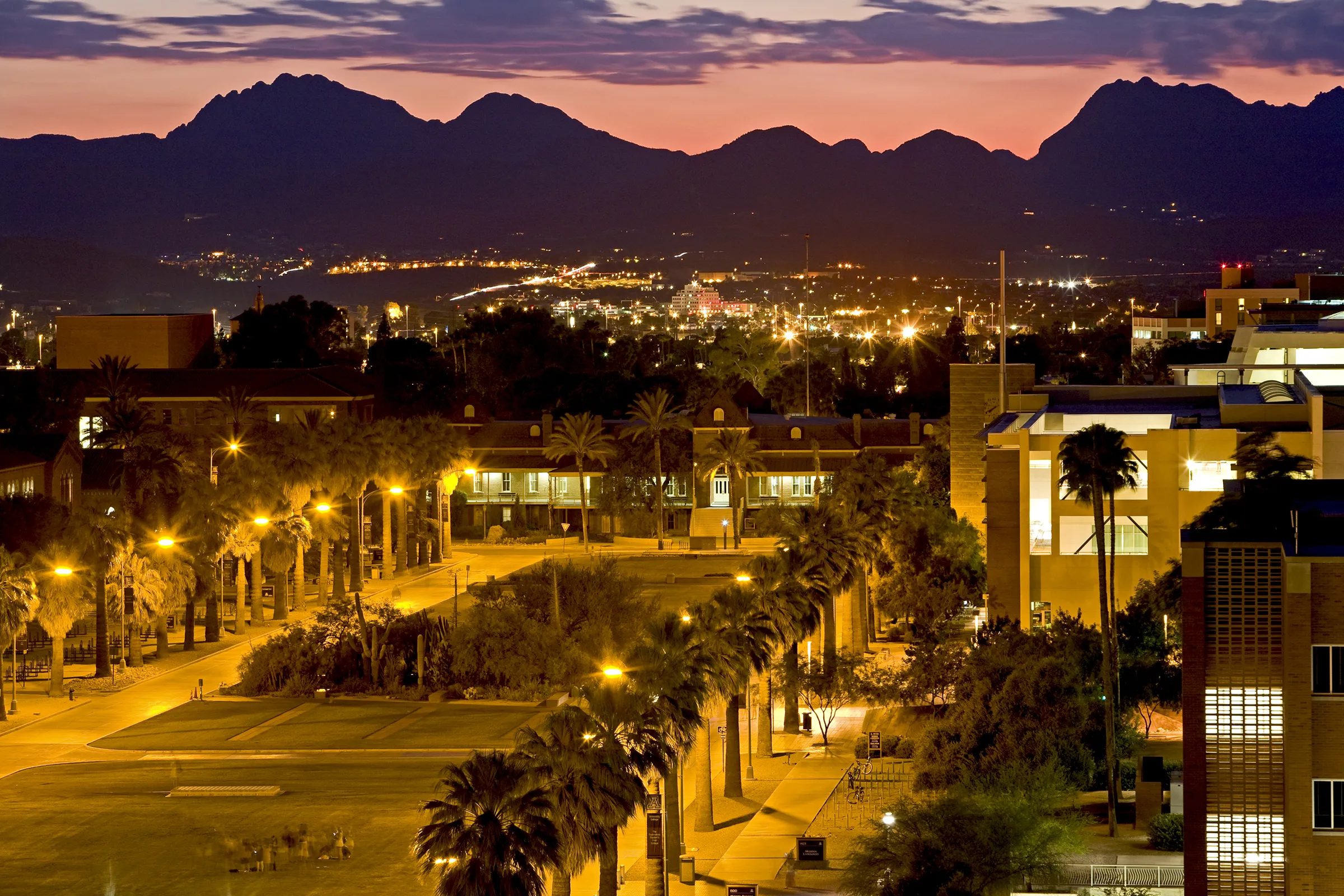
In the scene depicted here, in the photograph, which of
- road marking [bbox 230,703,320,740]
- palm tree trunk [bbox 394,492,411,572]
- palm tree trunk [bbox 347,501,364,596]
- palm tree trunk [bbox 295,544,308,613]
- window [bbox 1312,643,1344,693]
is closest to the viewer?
window [bbox 1312,643,1344,693]

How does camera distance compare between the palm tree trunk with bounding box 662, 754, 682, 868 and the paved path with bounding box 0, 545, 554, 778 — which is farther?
the paved path with bounding box 0, 545, 554, 778

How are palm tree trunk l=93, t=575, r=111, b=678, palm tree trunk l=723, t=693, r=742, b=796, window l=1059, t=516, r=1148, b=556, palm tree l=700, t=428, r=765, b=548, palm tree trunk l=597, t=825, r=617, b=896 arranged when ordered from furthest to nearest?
palm tree l=700, t=428, r=765, b=548 → palm tree trunk l=93, t=575, r=111, b=678 → window l=1059, t=516, r=1148, b=556 → palm tree trunk l=723, t=693, r=742, b=796 → palm tree trunk l=597, t=825, r=617, b=896

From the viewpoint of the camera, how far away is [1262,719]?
31219 millimetres

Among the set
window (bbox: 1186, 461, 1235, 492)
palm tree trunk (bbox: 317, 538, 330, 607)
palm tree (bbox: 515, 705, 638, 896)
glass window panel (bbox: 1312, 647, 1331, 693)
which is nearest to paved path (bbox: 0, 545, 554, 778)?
palm tree trunk (bbox: 317, 538, 330, 607)

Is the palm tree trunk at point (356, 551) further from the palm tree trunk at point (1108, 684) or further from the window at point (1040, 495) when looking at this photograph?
the palm tree trunk at point (1108, 684)

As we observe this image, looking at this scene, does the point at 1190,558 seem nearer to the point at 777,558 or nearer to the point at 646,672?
the point at 646,672

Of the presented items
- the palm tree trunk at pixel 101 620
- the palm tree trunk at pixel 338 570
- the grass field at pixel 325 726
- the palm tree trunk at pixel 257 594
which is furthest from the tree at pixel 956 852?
the palm tree trunk at pixel 338 570

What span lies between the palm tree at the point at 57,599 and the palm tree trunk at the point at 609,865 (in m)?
30.2

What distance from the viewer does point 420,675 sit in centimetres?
6312

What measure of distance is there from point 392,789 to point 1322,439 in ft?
92.8

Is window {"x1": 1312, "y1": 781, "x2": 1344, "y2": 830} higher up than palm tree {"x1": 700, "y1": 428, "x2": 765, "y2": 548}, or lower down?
lower down

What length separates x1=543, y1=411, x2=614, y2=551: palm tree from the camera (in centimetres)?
10681

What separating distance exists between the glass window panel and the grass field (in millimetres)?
27417

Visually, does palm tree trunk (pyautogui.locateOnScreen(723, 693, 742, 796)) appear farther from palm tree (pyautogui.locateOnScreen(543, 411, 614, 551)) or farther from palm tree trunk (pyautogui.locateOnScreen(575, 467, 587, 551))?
palm tree (pyautogui.locateOnScreen(543, 411, 614, 551))
